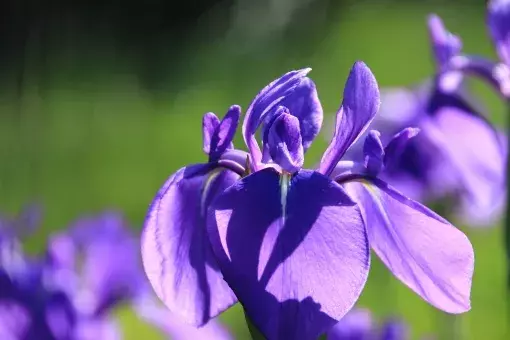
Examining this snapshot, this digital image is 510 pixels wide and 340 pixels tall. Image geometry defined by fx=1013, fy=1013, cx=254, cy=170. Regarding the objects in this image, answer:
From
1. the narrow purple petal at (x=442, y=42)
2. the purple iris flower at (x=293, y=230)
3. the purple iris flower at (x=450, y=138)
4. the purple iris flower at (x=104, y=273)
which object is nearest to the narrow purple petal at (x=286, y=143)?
the purple iris flower at (x=293, y=230)

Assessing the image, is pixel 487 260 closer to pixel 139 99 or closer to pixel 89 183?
pixel 89 183

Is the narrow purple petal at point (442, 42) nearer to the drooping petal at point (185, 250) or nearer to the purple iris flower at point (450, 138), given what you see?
the purple iris flower at point (450, 138)

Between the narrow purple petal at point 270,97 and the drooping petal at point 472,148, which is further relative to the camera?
the drooping petal at point 472,148

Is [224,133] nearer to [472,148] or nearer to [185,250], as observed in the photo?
[185,250]

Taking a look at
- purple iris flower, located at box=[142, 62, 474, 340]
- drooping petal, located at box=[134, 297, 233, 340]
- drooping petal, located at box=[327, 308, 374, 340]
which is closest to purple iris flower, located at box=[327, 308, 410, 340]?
drooping petal, located at box=[327, 308, 374, 340]

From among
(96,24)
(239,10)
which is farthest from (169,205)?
(96,24)

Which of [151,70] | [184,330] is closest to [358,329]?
[184,330]
